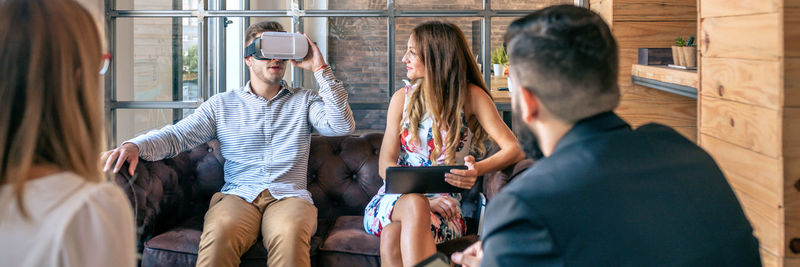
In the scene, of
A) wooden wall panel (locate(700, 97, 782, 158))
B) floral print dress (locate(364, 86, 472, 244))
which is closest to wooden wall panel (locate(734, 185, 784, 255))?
wooden wall panel (locate(700, 97, 782, 158))

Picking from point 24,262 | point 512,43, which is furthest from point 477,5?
point 24,262

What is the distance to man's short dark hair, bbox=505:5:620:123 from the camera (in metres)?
1.16

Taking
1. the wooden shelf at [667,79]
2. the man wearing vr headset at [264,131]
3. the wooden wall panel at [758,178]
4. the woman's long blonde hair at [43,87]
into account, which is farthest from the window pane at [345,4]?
the woman's long blonde hair at [43,87]

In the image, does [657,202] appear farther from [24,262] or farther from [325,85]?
[325,85]

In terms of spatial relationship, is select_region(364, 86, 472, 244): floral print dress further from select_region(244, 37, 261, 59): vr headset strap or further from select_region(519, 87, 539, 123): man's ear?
select_region(519, 87, 539, 123): man's ear

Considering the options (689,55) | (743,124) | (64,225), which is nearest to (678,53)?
(689,55)

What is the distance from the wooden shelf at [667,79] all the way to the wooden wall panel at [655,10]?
210mm

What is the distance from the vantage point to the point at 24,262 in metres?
0.95

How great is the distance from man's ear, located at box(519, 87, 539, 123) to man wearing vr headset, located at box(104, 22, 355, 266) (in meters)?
1.62

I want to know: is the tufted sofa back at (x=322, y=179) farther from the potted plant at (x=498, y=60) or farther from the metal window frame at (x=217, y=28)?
the potted plant at (x=498, y=60)

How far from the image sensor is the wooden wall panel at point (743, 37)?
160 cm

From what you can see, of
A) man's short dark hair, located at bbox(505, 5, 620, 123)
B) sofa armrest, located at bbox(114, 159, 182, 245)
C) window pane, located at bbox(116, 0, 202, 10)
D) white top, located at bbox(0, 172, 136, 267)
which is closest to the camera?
white top, located at bbox(0, 172, 136, 267)

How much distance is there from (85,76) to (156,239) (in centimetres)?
171

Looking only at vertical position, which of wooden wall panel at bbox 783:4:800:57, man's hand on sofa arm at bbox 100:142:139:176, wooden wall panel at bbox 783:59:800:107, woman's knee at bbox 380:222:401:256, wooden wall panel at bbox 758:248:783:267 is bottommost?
woman's knee at bbox 380:222:401:256
